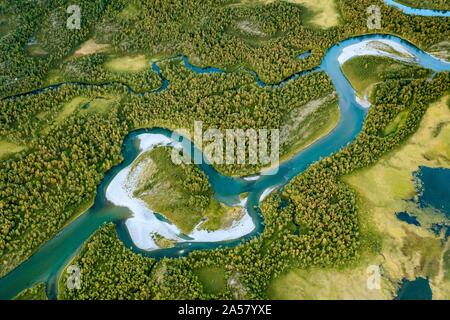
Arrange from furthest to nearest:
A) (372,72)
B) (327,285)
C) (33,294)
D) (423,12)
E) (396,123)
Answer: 1. (423,12)
2. (372,72)
3. (396,123)
4. (33,294)
5. (327,285)

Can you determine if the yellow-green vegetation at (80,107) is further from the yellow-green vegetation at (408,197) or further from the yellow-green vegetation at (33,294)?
the yellow-green vegetation at (408,197)

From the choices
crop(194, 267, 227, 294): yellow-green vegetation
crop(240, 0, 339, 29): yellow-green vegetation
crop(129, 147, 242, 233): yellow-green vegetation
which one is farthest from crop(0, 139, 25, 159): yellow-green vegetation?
crop(240, 0, 339, 29): yellow-green vegetation

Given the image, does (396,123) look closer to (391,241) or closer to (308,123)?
(308,123)

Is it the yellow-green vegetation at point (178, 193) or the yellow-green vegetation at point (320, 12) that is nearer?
the yellow-green vegetation at point (178, 193)

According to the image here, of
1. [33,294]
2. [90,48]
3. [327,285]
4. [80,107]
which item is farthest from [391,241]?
[90,48]

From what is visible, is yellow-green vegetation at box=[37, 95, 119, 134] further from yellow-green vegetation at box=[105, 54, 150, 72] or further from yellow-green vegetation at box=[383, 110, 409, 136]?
yellow-green vegetation at box=[383, 110, 409, 136]

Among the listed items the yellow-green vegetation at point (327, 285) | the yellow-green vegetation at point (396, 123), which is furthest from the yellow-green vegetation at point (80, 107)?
the yellow-green vegetation at point (396, 123)

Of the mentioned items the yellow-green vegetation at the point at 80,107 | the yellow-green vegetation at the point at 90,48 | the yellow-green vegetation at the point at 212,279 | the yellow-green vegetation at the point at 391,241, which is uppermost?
the yellow-green vegetation at the point at 90,48

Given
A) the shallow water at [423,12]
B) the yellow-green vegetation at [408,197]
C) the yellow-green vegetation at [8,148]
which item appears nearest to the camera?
the yellow-green vegetation at [408,197]
